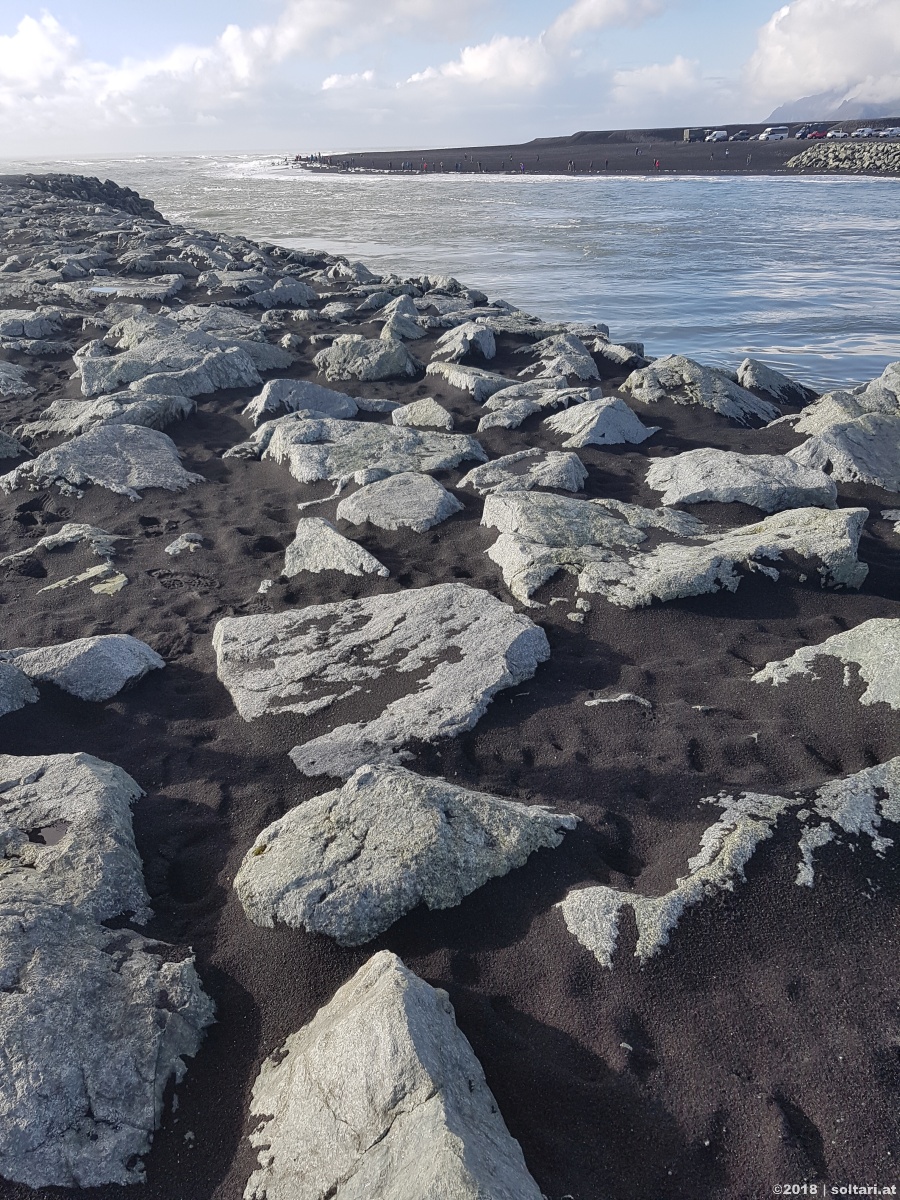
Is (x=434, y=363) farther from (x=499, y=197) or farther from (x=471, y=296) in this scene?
(x=499, y=197)

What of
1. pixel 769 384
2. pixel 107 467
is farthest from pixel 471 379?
pixel 107 467

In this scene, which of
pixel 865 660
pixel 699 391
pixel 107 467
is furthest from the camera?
pixel 699 391

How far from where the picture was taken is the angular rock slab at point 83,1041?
2.73m

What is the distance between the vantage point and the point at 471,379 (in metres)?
11.8

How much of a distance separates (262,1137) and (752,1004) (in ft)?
6.92

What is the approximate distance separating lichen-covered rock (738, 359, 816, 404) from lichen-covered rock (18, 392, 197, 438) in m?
8.95

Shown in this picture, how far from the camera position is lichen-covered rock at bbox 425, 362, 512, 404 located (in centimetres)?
1168

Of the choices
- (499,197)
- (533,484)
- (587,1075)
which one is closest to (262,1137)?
(587,1075)

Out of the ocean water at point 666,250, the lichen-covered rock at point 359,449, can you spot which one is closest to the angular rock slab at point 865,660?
the lichen-covered rock at point 359,449

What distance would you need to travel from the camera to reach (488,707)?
510 cm

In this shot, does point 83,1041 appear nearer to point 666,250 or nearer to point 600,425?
point 600,425

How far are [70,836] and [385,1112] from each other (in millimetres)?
2274

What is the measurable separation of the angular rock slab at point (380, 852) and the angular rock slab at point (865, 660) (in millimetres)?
2157

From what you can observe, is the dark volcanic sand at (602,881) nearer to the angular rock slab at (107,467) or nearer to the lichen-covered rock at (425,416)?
the angular rock slab at (107,467)
